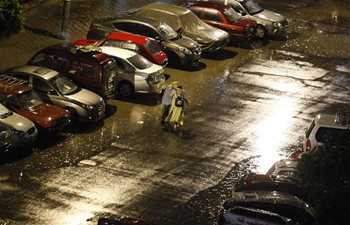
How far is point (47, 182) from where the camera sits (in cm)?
1611

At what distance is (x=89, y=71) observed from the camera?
68.3ft

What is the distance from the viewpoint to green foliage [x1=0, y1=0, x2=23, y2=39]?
18172 millimetres

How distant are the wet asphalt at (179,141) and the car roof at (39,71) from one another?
1.77 meters

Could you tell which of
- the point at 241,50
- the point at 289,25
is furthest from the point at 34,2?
the point at 289,25

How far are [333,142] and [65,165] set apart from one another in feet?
24.6

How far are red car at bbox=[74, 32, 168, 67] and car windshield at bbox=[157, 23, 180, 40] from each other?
1405 mm

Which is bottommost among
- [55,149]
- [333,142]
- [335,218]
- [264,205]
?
[55,149]

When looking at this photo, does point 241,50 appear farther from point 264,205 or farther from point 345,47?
point 264,205

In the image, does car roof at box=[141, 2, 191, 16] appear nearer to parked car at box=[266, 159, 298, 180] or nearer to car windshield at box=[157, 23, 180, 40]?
car windshield at box=[157, 23, 180, 40]

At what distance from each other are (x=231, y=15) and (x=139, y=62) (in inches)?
322

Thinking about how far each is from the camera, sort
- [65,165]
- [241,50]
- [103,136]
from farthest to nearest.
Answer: [241,50] < [103,136] < [65,165]

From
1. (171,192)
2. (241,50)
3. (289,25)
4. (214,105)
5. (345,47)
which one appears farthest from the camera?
(289,25)

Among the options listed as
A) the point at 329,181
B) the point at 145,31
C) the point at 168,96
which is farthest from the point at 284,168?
the point at 145,31

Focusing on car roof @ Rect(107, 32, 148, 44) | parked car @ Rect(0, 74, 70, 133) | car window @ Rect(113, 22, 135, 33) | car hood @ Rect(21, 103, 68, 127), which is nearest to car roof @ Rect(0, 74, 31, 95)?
parked car @ Rect(0, 74, 70, 133)
